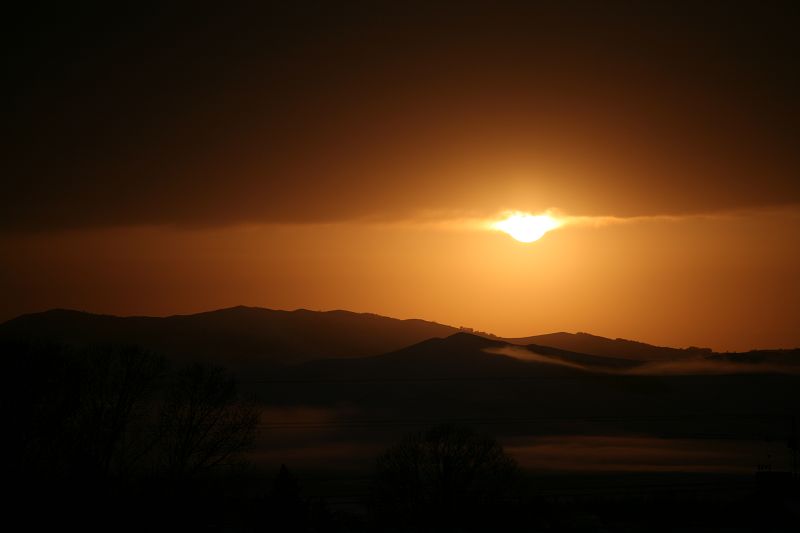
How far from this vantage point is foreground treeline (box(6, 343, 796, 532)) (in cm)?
2922

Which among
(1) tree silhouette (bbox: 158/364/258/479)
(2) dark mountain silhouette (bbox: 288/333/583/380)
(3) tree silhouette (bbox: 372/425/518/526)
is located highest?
(2) dark mountain silhouette (bbox: 288/333/583/380)

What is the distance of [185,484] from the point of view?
4016 centimetres

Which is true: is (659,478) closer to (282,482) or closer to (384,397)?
(282,482)

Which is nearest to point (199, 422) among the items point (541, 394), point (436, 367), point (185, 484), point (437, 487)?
point (185, 484)

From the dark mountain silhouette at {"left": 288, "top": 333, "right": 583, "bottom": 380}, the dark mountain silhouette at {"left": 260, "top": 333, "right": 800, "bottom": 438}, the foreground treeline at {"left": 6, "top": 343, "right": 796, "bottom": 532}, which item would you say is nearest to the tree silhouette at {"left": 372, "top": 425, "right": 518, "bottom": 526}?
the foreground treeline at {"left": 6, "top": 343, "right": 796, "bottom": 532}

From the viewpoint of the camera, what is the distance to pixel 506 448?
375 feet

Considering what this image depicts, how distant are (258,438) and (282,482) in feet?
256

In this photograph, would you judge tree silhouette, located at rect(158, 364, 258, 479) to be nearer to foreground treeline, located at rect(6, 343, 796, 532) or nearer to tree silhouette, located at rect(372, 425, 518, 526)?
foreground treeline, located at rect(6, 343, 796, 532)

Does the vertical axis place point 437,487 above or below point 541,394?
below

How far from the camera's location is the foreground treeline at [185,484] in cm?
2922

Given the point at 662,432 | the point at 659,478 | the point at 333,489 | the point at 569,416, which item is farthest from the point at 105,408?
the point at 569,416

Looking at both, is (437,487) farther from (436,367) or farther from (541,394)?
(436,367)

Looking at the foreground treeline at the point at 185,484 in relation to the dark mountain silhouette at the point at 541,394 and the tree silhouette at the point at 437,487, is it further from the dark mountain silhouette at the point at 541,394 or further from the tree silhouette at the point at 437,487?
the dark mountain silhouette at the point at 541,394

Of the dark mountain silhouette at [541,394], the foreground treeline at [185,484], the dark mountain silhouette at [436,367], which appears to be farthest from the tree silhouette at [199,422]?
the dark mountain silhouette at [436,367]
